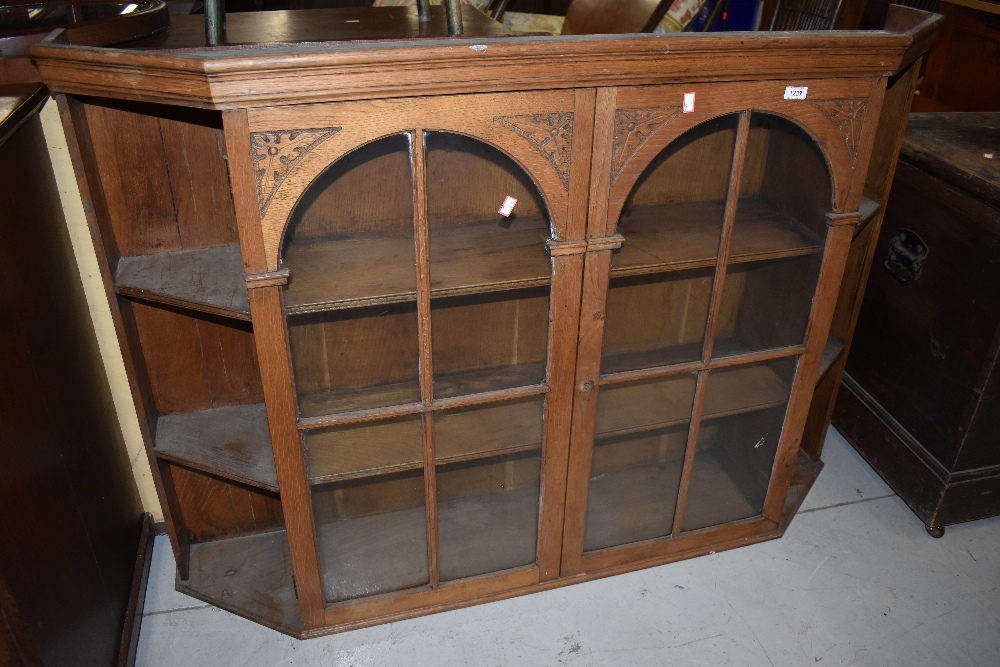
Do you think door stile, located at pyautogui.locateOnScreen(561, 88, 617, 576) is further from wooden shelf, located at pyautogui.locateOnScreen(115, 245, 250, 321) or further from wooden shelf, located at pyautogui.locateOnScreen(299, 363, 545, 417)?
wooden shelf, located at pyautogui.locateOnScreen(115, 245, 250, 321)

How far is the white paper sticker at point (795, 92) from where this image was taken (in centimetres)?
145

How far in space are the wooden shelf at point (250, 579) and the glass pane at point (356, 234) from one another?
86 centimetres

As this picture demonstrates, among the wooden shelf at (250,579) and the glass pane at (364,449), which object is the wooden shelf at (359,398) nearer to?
the glass pane at (364,449)

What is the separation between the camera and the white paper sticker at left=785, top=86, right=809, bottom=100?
1452 millimetres

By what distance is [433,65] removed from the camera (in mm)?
1230

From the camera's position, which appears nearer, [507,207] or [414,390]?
[507,207]

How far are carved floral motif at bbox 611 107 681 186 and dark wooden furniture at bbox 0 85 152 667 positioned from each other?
41.6 inches

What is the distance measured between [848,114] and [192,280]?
1.35 meters

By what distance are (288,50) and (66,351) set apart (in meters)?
0.85

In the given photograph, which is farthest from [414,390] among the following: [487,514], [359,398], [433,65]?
[433,65]

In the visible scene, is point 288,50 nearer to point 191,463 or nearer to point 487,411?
point 487,411

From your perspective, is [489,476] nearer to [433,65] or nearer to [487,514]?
[487,514]

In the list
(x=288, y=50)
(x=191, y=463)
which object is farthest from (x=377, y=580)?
(x=288, y=50)

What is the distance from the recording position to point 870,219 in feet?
6.20
